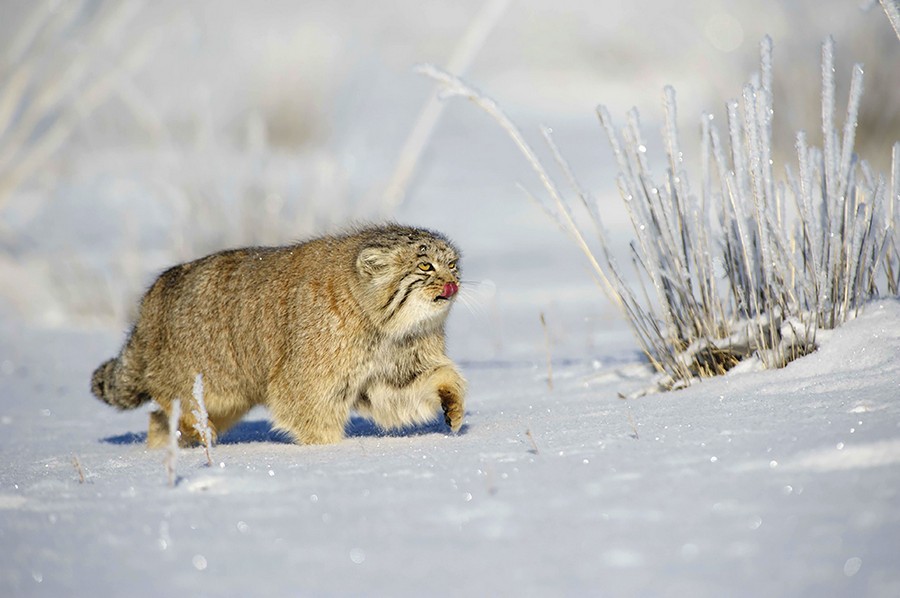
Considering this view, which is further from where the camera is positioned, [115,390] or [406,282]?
[115,390]

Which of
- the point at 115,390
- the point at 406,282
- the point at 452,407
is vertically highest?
the point at 406,282

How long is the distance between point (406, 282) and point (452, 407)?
513 mm

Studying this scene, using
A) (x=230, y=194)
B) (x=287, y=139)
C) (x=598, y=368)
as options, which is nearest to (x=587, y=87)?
(x=287, y=139)

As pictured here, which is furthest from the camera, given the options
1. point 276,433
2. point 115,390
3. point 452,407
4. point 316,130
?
point 316,130

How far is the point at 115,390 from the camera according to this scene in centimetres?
445

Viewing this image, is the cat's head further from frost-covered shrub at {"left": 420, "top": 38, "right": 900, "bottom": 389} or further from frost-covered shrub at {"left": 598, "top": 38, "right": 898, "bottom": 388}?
frost-covered shrub at {"left": 598, "top": 38, "right": 898, "bottom": 388}

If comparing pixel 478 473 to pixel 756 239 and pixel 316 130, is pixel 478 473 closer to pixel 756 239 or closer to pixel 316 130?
pixel 756 239

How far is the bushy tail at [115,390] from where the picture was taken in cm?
442

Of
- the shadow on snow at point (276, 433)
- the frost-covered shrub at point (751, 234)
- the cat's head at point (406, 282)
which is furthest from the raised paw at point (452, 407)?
the frost-covered shrub at point (751, 234)

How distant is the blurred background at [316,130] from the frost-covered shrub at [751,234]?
0.92m

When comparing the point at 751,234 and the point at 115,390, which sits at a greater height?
the point at 751,234

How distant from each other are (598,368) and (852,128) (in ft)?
5.71

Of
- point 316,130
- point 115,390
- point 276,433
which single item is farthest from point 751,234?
point 316,130

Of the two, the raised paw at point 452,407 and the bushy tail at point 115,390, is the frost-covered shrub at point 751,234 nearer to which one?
the raised paw at point 452,407
